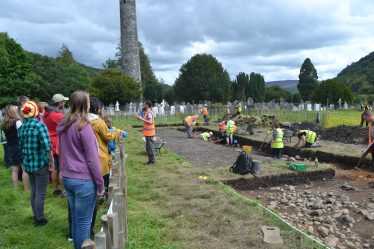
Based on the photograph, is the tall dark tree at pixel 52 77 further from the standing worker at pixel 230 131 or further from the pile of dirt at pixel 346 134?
the pile of dirt at pixel 346 134

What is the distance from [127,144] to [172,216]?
915cm

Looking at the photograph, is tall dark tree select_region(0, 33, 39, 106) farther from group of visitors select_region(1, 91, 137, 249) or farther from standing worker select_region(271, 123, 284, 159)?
group of visitors select_region(1, 91, 137, 249)

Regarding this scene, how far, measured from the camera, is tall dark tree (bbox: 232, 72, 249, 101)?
66312 mm

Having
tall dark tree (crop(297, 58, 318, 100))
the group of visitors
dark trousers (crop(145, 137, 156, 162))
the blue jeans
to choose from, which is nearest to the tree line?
tall dark tree (crop(297, 58, 318, 100))

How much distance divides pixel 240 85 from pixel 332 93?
67.3ft

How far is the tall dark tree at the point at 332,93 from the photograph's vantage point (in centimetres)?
4988

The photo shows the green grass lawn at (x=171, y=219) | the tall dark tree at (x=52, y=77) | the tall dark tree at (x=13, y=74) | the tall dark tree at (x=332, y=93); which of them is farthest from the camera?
the tall dark tree at (x=52, y=77)

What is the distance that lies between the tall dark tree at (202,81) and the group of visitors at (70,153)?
52.0 m

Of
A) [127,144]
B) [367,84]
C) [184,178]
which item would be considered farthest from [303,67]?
[184,178]

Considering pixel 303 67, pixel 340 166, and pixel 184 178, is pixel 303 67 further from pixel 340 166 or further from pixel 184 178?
pixel 184 178

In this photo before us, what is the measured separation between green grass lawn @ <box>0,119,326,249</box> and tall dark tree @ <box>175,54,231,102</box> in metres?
51.5

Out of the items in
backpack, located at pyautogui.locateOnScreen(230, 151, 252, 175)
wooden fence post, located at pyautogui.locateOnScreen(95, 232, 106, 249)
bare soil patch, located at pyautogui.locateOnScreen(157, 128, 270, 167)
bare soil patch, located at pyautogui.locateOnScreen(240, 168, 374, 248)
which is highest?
wooden fence post, located at pyautogui.locateOnScreen(95, 232, 106, 249)

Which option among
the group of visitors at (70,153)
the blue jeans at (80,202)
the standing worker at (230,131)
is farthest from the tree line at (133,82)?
the blue jeans at (80,202)

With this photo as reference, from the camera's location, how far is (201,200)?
629cm
